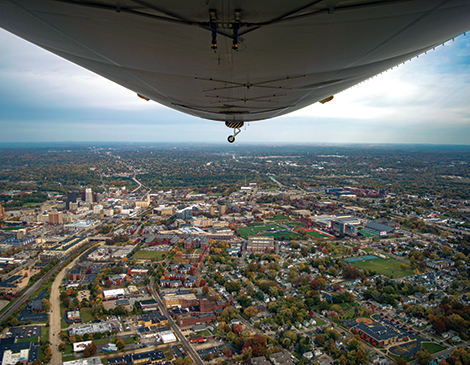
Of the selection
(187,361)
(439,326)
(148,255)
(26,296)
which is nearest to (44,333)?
(26,296)

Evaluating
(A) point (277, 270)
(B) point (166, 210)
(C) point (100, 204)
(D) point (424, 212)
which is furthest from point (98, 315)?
(D) point (424, 212)

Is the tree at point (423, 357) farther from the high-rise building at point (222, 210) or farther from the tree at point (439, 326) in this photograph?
the high-rise building at point (222, 210)

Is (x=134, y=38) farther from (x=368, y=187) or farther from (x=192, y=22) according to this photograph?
(x=368, y=187)

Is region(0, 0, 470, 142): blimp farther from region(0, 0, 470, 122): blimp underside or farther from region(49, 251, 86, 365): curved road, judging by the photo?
region(49, 251, 86, 365): curved road

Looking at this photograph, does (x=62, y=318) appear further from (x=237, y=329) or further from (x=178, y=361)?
(x=237, y=329)

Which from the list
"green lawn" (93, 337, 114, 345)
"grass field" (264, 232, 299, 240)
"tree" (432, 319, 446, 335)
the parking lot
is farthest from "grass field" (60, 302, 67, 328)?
"grass field" (264, 232, 299, 240)
